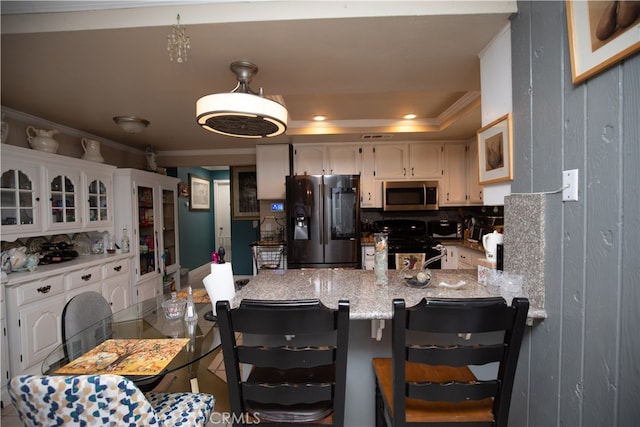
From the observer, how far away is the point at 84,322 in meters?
1.54

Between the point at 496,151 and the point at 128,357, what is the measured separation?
75.3 inches

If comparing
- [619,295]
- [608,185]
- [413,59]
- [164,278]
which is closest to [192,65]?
[413,59]

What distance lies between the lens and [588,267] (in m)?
0.86

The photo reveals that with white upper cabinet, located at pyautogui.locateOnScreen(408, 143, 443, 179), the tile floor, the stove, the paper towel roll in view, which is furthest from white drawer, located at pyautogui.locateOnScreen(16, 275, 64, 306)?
white upper cabinet, located at pyautogui.locateOnScreen(408, 143, 443, 179)

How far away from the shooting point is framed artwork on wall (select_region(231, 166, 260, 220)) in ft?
16.6

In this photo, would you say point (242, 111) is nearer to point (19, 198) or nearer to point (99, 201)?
point (19, 198)

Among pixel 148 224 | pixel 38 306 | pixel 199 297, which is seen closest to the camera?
pixel 199 297

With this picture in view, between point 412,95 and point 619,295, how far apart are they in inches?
87.8

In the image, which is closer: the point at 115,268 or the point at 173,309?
the point at 173,309

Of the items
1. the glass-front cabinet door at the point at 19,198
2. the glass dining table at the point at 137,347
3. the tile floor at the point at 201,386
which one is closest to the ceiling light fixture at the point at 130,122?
the glass-front cabinet door at the point at 19,198

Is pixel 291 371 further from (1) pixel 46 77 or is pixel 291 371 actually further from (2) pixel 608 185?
(1) pixel 46 77

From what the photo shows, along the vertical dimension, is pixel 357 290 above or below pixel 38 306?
above

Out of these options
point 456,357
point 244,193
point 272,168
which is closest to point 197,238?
point 244,193

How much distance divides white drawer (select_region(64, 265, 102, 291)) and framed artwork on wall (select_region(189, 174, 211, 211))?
290cm
